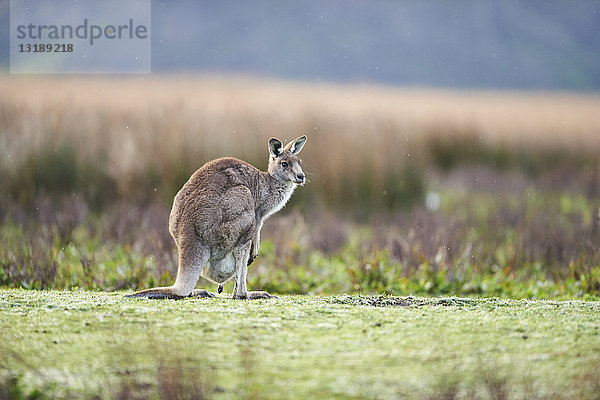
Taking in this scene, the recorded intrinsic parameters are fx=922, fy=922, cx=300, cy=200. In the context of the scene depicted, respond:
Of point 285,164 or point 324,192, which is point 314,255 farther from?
point 285,164

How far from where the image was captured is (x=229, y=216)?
6824mm

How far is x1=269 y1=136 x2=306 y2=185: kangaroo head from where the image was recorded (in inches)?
300

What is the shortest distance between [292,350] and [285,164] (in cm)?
299

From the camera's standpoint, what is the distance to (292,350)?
4918 millimetres

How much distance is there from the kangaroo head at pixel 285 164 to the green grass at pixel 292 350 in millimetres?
1574

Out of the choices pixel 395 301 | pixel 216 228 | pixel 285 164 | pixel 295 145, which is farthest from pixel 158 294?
pixel 295 145

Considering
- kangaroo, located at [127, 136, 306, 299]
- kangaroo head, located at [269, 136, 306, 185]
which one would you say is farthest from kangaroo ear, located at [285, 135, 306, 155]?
kangaroo, located at [127, 136, 306, 299]

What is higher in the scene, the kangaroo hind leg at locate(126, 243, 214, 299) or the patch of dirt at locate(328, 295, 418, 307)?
the kangaroo hind leg at locate(126, 243, 214, 299)

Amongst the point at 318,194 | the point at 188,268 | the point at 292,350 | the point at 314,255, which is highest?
the point at 318,194

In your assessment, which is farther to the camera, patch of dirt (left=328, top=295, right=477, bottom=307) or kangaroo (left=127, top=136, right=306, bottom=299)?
kangaroo (left=127, top=136, right=306, bottom=299)

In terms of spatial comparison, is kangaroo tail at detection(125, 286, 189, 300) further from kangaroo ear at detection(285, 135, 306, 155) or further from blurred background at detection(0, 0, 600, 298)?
blurred background at detection(0, 0, 600, 298)

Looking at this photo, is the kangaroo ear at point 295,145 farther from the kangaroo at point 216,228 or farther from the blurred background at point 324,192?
the blurred background at point 324,192

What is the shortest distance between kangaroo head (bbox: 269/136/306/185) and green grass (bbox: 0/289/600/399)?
62.0 inches

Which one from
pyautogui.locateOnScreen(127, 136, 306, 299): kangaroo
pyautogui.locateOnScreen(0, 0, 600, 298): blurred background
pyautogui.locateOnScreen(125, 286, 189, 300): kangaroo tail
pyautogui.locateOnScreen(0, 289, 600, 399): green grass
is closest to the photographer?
pyautogui.locateOnScreen(0, 289, 600, 399): green grass
